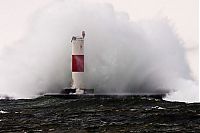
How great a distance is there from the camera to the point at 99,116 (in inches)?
728

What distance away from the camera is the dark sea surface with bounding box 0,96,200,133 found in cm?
1574

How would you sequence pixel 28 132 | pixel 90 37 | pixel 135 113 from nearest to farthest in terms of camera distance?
pixel 28 132 → pixel 135 113 → pixel 90 37

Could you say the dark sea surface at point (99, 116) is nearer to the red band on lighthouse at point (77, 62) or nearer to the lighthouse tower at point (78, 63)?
the lighthouse tower at point (78, 63)

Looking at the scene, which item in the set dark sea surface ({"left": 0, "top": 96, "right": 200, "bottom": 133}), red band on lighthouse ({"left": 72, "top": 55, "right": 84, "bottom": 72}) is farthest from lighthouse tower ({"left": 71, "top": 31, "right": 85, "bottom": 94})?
dark sea surface ({"left": 0, "top": 96, "right": 200, "bottom": 133})

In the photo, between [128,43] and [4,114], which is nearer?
[4,114]

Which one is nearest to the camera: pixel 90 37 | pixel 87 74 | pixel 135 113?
pixel 135 113

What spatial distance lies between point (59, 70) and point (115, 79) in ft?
9.63

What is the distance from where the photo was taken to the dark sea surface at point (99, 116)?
1574cm

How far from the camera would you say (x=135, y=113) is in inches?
754

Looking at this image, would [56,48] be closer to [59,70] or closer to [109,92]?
[59,70]

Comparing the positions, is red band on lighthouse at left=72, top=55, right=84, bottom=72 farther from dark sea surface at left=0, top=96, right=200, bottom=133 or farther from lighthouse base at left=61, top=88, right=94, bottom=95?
dark sea surface at left=0, top=96, right=200, bottom=133

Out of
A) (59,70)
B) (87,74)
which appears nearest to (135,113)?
(87,74)

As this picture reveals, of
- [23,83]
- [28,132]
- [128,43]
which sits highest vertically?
[128,43]

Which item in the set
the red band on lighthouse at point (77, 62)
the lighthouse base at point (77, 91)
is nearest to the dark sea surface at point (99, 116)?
the lighthouse base at point (77, 91)
